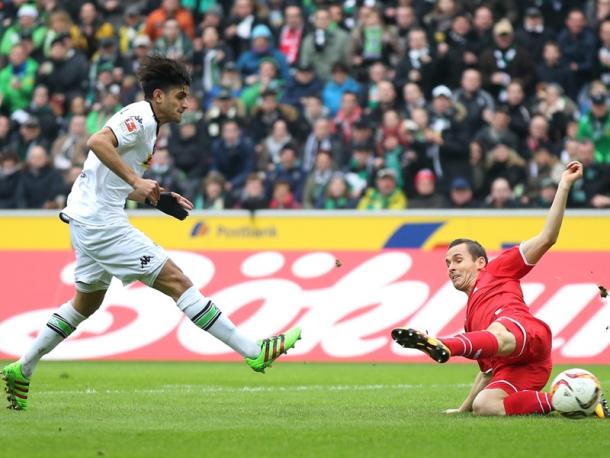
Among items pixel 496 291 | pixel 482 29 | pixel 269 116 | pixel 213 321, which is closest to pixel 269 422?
pixel 213 321

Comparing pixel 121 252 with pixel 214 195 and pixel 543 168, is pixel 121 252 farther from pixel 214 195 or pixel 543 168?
pixel 543 168

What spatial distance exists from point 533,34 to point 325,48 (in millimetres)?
3382

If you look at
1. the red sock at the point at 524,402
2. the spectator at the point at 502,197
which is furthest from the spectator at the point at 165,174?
the red sock at the point at 524,402

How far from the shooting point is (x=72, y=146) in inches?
829

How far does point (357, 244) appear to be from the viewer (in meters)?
18.1

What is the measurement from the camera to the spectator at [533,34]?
21.1 m

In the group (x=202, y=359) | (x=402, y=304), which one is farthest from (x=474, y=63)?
(x=202, y=359)

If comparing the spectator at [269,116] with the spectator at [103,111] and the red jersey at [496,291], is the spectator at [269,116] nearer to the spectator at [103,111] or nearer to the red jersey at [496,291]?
the spectator at [103,111]

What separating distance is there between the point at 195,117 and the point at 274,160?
1.71m

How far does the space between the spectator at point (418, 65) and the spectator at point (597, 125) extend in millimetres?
2563

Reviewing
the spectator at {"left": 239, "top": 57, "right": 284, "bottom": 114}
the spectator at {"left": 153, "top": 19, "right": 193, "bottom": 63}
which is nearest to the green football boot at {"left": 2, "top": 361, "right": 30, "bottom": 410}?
the spectator at {"left": 239, "top": 57, "right": 284, "bottom": 114}

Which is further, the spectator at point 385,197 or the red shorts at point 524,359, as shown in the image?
the spectator at point 385,197

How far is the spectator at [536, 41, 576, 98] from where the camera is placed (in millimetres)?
20672

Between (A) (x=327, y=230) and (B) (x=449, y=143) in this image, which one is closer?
(A) (x=327, y=230)
